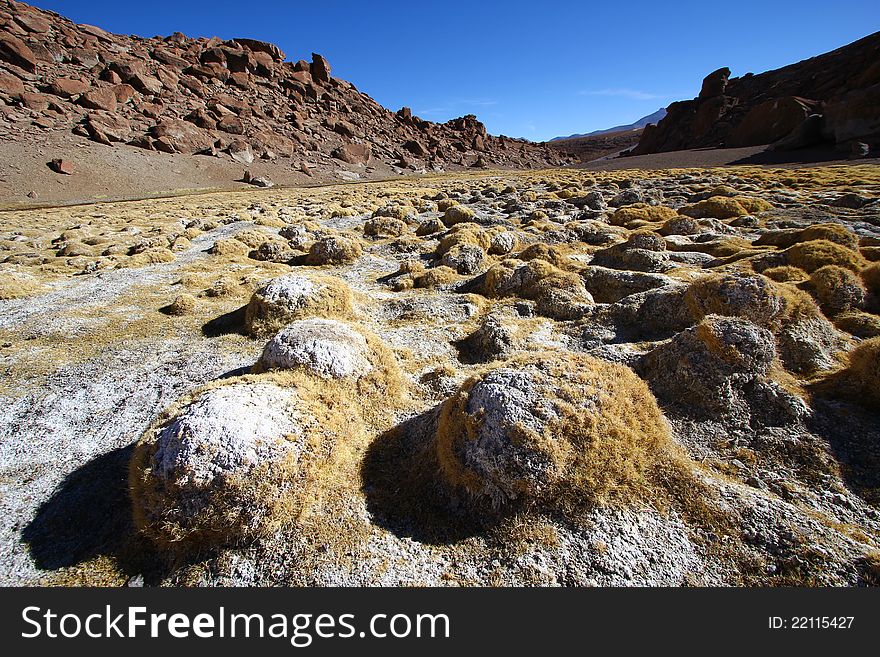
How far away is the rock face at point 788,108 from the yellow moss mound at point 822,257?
51.6 metres

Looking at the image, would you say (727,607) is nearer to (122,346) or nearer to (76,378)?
(76,378)

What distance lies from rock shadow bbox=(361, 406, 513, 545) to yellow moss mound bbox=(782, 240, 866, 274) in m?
10.5

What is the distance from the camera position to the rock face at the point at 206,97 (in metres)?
55.8

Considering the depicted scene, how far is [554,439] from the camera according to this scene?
4.25 m

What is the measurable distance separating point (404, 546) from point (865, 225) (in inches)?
838

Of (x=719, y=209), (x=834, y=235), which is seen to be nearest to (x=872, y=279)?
(x=834, y=235)

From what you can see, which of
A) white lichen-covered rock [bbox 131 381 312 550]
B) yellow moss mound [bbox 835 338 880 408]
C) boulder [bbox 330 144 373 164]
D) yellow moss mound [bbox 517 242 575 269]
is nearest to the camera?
white lichen-covered rock [bbox 131 381 312 550]

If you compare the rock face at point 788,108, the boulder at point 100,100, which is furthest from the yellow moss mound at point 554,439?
the boulder at point 100,100

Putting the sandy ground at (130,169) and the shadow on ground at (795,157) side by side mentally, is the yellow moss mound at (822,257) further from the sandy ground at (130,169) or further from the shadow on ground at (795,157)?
the shadow on ground at (795,157)

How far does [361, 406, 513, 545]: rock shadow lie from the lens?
13.6ft

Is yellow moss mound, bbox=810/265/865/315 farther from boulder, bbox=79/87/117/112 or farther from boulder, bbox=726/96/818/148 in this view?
boulder, bbox=79/87/117/112

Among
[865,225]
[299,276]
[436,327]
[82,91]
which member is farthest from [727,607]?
[82,91]

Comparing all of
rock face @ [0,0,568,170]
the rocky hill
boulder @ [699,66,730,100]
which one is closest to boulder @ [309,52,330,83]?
rock face @ [0,0,568,170]

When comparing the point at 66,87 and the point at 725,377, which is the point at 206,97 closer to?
the point at 66,87
